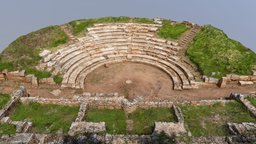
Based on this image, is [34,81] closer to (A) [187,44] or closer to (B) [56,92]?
(B) [56,92]

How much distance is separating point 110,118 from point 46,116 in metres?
3.96

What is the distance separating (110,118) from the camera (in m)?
19.9

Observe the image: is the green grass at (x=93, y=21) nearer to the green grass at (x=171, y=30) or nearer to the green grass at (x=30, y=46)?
the green grass at (x=30, y=46)

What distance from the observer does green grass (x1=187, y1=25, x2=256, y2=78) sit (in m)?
27.2

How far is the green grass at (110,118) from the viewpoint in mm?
18688

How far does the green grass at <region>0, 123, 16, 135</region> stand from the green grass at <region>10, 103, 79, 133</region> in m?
1.21

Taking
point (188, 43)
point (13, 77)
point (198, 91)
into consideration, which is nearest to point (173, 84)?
point (198, 91)

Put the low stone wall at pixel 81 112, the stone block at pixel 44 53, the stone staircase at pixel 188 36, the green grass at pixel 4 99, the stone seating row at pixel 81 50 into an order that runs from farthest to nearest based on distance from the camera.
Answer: the stone staircase at pixel 188 36
the stone seating row at pixel 81 50
the stone block at pixel 44 53
the green grass at pixel 4 99
the low stone wall at pixel 81 112

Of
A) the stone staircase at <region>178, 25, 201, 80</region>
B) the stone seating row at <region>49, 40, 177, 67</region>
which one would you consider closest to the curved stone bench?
the stone staircase at <region>178, 25, 201, 80</region>

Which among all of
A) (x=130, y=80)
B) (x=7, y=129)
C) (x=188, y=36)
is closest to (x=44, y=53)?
(x=130, y=80)

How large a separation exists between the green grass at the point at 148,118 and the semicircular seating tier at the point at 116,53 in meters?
5.52

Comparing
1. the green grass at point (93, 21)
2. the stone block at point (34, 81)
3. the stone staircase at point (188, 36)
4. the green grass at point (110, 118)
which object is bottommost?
the green grass at point (110, 118)

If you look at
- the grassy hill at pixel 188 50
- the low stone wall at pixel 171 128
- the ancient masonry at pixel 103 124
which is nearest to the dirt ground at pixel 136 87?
the grassy hill at pixel 188 50

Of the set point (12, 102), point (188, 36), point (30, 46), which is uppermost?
point (188, 36)
